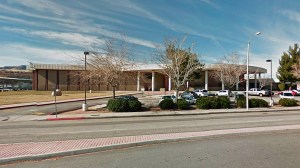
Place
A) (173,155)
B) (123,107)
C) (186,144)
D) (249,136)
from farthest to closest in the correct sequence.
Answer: (123,107), (249,136), (186,144), (173,155)

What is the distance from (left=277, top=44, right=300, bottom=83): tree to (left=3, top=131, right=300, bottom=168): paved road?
195 feet

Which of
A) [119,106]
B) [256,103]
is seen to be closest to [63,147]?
[119,106]

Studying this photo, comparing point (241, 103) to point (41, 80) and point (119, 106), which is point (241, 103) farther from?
point (41, 80)

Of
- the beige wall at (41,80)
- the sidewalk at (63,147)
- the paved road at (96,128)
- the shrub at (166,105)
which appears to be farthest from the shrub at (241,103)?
the beige wall at (41,80)

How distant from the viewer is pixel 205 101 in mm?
25688

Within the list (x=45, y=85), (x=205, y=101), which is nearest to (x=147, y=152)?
(x=205, y=101)

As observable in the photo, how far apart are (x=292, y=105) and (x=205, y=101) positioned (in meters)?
11.6

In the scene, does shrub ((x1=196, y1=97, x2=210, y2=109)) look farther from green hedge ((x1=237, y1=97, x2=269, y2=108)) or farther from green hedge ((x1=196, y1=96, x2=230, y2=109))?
green hedge ((x1=237, y1=97, x2=269, y2=108))

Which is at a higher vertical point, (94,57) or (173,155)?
(94,57)

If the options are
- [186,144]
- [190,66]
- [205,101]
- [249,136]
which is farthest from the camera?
[190,66]

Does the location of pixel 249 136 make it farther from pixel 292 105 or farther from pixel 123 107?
pixel 292 105

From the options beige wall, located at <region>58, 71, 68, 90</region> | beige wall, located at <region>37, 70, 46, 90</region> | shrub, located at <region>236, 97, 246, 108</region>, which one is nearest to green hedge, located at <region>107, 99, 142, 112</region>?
shrub, located at <region>236, 97, 246, 108</region>

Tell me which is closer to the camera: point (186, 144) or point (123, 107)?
point (186, 144)

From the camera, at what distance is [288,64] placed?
6259 cm
